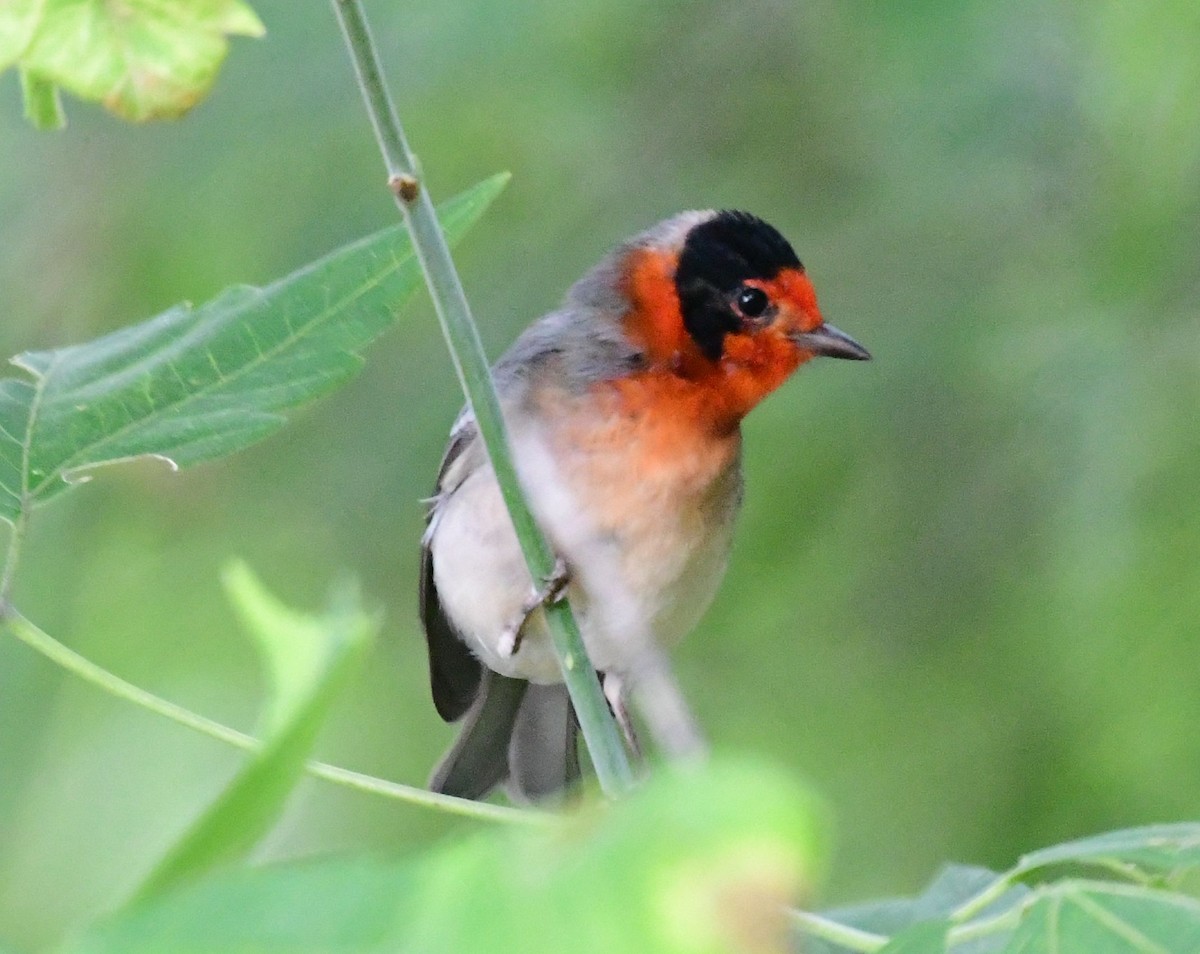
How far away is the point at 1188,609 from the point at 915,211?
4.12 feet

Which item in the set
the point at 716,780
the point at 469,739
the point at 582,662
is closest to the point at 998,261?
the point at 469,739

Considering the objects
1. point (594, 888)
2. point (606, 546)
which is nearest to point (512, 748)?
point (606, 546)

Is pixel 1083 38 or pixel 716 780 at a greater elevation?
pixel 1083 38

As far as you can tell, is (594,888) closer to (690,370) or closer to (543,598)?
(543,598)

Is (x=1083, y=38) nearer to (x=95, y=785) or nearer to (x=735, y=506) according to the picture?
(x=735, y=506)

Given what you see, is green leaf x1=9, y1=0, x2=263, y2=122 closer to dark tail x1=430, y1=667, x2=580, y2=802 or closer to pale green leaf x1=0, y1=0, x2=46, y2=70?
pale green leaf x1=0, y1=0, x2=46, y2=70

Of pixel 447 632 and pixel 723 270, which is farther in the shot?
pixel 447 632

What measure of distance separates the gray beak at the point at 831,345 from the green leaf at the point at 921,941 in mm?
2046

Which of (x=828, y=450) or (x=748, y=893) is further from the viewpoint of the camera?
(x=828, y=450)

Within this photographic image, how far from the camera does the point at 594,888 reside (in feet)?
1.88

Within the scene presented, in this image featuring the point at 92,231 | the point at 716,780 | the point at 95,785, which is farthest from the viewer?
the point at 95,785

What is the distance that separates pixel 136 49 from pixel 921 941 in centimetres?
96

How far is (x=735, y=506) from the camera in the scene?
328cm

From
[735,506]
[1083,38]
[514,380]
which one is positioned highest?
[1083,38]
